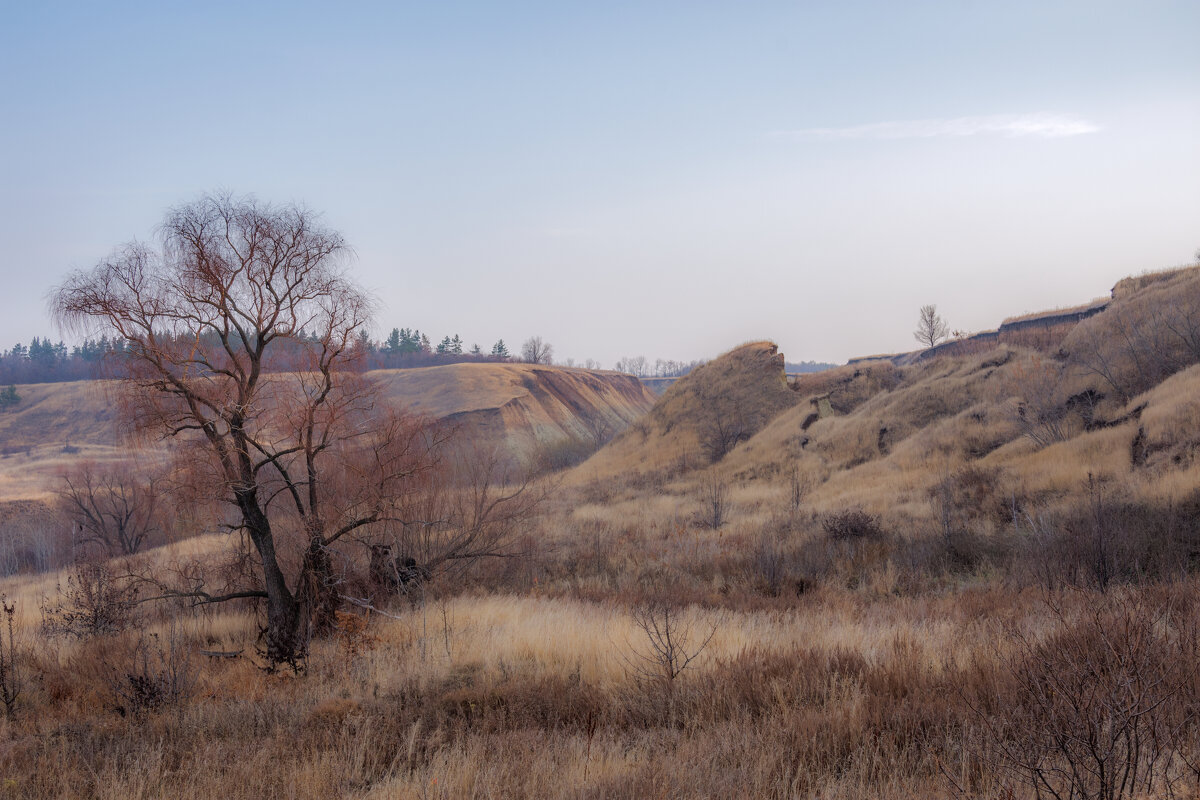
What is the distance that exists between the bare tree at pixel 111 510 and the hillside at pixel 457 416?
24.6 m

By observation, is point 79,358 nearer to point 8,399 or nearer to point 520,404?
point 8,399

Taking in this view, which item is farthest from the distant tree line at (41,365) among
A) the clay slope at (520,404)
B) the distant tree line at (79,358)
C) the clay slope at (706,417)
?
the clay slope at (706,417)

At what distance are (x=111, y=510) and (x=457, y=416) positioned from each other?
1354 inches

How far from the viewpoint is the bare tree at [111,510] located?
37281mm

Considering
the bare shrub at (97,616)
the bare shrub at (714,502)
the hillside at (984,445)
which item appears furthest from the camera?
the bare shrub at (714,502)

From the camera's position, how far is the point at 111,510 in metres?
40.6

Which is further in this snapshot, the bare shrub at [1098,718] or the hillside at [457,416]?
the hillside at [457,416]

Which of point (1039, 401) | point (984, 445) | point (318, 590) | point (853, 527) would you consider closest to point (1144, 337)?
point (1039, 401)

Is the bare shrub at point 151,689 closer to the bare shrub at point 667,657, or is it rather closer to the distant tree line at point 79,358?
the bare shrub at point 667,657

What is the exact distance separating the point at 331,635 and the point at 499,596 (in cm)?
377

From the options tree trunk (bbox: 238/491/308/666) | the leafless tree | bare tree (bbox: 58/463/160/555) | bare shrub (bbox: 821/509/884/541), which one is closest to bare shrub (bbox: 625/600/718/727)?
tree trunk (bbox: 238/491/308/666)

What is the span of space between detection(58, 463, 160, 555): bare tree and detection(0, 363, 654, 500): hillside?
80.8 ft

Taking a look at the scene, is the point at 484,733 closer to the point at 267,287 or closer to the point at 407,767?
the point at 407,767

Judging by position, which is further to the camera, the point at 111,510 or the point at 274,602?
the point at 111,510
